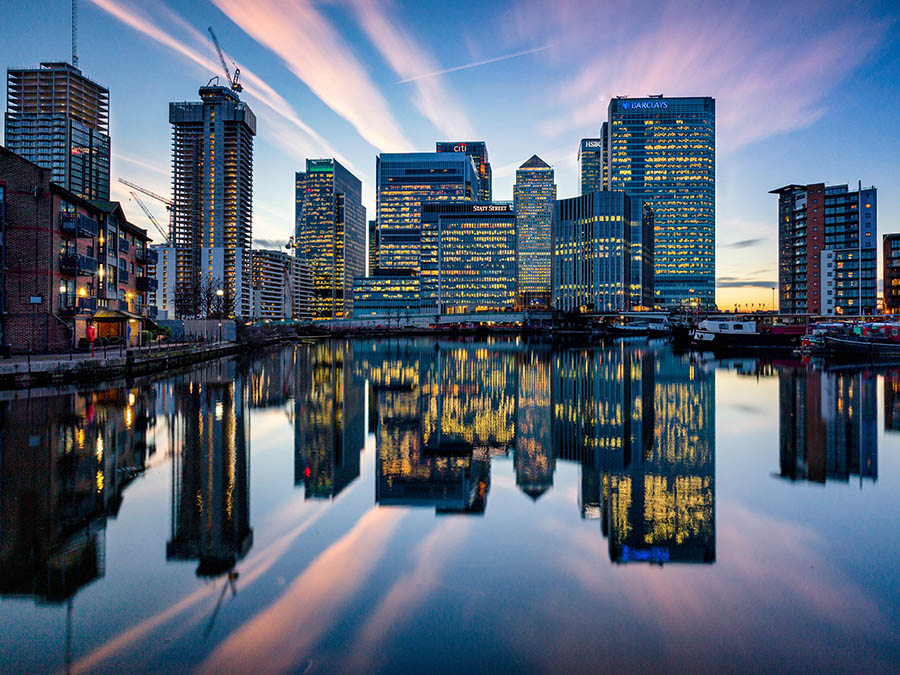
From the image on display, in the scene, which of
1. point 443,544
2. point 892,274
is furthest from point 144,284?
point 892,274

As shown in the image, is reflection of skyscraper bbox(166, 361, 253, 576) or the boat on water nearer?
reflection of skyscraper bbox(166, 361, 253, 576)

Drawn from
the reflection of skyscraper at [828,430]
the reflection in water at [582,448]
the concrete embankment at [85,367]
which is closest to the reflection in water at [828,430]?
the reflection of skyscraper at [828,430]

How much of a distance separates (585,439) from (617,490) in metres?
5.97

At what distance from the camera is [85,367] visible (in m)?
33.2

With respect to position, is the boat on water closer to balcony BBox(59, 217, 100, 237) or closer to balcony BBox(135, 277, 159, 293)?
balcony BBox(135, 277, 159, 293)

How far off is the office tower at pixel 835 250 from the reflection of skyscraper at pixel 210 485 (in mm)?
160812

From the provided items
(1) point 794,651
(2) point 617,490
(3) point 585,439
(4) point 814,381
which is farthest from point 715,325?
(1) point 794,651

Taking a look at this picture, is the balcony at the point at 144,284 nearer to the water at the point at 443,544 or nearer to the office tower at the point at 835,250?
the water at the point at 443,544

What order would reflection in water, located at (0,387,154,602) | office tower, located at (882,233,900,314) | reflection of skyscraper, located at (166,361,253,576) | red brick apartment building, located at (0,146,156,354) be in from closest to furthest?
reflection in water, located at (0,387,154,602) < reflection of skyscraper, located at (166,361,253,576) < red brick apartment building, located at (0,146,156,354) < office tower, located at (882,233,900,314)

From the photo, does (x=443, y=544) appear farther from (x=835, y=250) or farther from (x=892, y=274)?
(x=892, y=274)

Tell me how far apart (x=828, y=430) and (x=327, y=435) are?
19170 millimetres

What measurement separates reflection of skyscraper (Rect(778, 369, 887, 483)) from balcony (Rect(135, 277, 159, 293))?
202ft

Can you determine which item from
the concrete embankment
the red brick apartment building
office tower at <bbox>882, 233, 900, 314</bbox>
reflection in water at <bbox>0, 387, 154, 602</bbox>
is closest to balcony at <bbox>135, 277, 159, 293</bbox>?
the red brick apartment building

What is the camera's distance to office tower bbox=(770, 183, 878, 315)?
454 ft
